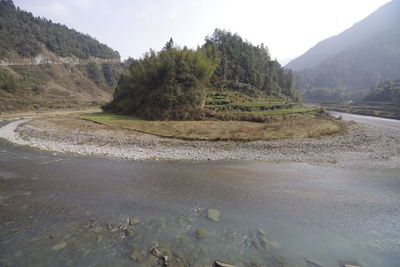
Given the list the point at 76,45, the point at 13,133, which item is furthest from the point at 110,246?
the point at 76,45

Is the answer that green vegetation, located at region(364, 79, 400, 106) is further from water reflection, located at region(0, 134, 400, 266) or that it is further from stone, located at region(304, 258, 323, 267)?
stone, located at region(304, 258, 323, 267)

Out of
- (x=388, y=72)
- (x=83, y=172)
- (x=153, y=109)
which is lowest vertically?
(x=83, y=172)

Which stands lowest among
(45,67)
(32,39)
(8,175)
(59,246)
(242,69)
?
(59,246)

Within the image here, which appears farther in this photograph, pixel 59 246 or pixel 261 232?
pixel 261 232

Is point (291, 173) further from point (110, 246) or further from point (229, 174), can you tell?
point (110, 246)

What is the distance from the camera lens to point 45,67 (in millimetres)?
88750

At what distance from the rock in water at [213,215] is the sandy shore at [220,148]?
6.59 meters

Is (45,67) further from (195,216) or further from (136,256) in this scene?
(136,256)

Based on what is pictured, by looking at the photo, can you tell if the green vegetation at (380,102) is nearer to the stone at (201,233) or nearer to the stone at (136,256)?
the stone at (201,233)

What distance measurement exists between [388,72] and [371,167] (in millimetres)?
176748

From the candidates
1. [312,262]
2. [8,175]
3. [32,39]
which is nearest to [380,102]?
[312,262]

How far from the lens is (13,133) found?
21703 millimetres

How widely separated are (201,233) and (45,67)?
368 ft

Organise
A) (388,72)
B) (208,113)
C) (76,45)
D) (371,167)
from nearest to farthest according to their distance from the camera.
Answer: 1. (371,167)
2. (208,113)
3. (76,45)
4. (388,72)
